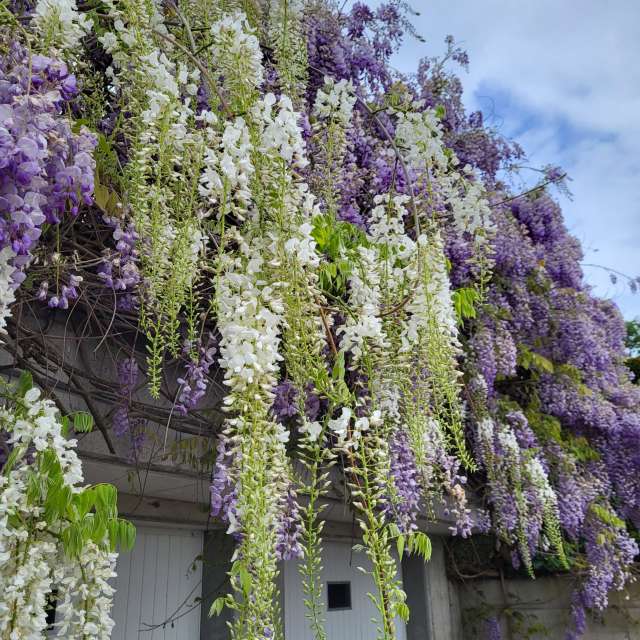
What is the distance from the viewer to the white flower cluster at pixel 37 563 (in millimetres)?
1229

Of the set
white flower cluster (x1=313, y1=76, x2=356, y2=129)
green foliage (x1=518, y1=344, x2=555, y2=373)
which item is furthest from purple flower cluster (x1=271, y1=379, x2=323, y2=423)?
green foliage (x1=518, y1=344, x2=555, y2=373)

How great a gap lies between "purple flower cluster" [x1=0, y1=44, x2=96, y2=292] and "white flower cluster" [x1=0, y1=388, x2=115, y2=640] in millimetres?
403

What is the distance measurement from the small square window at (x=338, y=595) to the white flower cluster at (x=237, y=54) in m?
3.81

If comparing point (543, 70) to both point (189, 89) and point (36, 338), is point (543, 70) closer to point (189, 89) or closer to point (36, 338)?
point (189, 89)

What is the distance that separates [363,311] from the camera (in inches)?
77.6

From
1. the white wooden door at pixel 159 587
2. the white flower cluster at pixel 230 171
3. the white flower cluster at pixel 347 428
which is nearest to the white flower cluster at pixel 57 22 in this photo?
the white flower cluster at pixel 230 171

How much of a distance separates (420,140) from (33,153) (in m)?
1.98

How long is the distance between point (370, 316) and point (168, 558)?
2.23m

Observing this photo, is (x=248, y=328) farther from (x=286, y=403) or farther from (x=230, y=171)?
(x=286, y=403)

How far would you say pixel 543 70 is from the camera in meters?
4.85

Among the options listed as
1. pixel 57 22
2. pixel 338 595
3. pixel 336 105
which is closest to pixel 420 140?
pixel 336 105

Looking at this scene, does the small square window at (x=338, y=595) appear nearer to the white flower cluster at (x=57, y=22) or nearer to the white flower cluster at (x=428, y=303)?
the white flower cluster at (x=428, y=303)

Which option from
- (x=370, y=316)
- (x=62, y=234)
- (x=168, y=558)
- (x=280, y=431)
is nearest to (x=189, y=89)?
(x=62, y=234)

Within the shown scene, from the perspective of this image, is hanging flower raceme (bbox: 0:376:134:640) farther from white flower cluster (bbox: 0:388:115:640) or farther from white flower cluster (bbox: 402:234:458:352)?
white flower cluster (bbox: 402:234:458:352)
